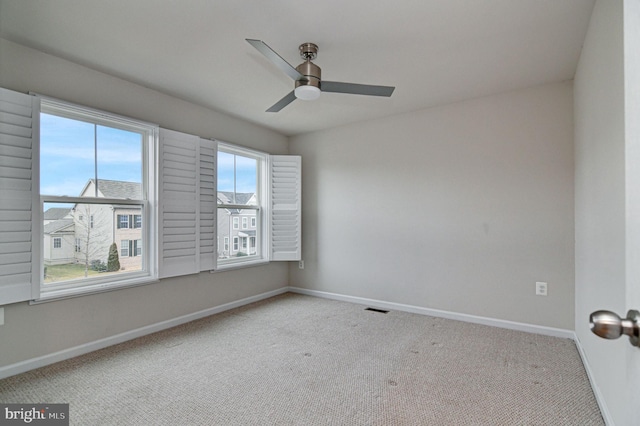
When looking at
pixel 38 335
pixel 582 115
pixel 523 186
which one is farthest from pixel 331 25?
pixel 38 335

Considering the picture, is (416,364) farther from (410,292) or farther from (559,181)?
(559,181)

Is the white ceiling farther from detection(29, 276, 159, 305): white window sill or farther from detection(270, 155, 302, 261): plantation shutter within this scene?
detection(29, 276, 159, 305): white window sill

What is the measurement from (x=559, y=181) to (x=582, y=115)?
0.72 m

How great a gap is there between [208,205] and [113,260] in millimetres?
1099

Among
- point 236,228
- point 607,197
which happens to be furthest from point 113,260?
point 607,197

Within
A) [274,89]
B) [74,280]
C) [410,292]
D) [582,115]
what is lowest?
[410,292]

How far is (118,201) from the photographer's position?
2.94 meters

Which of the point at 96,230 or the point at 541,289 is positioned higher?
the point at 96,230

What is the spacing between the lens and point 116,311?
2.86m

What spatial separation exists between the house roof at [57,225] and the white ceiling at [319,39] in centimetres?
135

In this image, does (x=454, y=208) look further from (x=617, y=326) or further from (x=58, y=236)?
(x=58, y=236)

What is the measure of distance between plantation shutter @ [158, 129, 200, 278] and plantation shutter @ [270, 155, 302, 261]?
1.26m

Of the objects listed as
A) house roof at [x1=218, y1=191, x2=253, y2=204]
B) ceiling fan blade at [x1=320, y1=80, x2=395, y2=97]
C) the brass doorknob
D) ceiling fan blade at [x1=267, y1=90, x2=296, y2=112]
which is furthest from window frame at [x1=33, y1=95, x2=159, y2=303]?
the brass doorknob

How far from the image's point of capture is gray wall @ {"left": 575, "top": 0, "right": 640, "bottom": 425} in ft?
2.09
